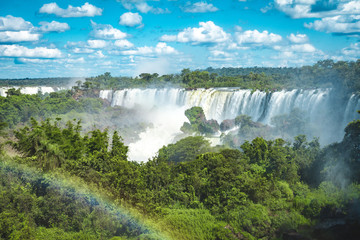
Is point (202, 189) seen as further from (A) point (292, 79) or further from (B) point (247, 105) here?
(A) point (292, 79)

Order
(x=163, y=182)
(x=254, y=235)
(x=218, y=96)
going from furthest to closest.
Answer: (x=218, y=96), (x=163, y=182), (x=254, y=235)

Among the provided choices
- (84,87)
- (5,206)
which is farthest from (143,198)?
(84,87)

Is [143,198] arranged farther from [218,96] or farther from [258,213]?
[218,96]

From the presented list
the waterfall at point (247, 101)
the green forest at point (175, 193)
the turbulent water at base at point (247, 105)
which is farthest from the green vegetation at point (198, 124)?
the green forest at point (175, 193)

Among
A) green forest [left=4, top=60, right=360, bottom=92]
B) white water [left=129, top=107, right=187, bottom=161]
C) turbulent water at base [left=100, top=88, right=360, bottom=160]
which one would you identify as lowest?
white water [left=129, top=107, right=187, bottom=161]

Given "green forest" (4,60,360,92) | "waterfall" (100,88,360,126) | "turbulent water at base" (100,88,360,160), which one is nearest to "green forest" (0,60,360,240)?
"turbulent water at base" (100,88,360,160)

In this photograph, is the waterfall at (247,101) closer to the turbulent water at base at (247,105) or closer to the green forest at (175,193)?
the turbulent water at base at (247,105)

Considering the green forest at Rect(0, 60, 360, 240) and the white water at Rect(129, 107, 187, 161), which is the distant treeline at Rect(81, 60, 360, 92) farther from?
the green forest at Rect(0, 60, 360, 240)

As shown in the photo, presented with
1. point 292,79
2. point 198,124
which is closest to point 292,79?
point 292,79
